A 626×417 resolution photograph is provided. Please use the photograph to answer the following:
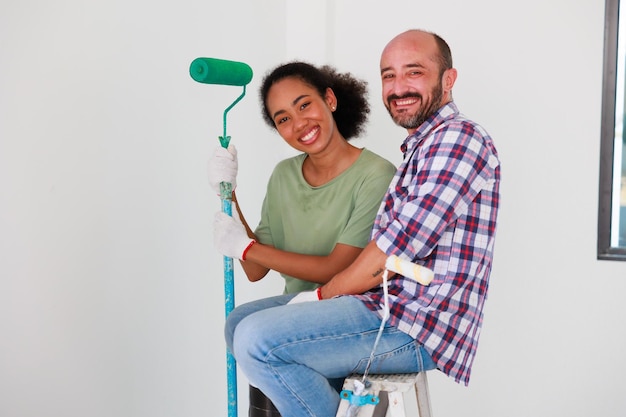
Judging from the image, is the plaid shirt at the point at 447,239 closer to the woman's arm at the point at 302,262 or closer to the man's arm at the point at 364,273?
the man's arm at the point at 364,273

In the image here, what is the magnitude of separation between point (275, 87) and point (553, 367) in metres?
1.39

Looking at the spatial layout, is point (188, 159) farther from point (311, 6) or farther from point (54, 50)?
point (311, 6)

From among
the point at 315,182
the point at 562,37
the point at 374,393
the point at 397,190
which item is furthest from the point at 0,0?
the point at 562,37

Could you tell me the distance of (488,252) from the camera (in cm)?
159

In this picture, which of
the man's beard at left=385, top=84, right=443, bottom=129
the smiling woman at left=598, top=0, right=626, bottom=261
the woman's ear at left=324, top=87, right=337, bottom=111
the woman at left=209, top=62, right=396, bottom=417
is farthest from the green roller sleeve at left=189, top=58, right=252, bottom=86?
the smiling woman at left=598, top=0, right=626, bottom=261

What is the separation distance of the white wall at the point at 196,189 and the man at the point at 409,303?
630 millimetres

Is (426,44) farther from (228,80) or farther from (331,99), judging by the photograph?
(228,80)

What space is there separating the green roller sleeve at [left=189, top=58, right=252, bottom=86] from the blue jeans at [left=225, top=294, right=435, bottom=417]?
22.0 inches

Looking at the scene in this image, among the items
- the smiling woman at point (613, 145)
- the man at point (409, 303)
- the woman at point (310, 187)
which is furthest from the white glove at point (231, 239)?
the smiling woman at point (613, 145)

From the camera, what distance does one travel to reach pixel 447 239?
1.57 m

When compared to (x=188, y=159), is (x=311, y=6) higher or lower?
higher

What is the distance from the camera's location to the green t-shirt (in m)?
1.79

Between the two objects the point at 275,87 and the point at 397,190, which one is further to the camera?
the point at 275,87

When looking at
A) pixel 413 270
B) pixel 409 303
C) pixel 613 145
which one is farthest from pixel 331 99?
pixel 613 145
